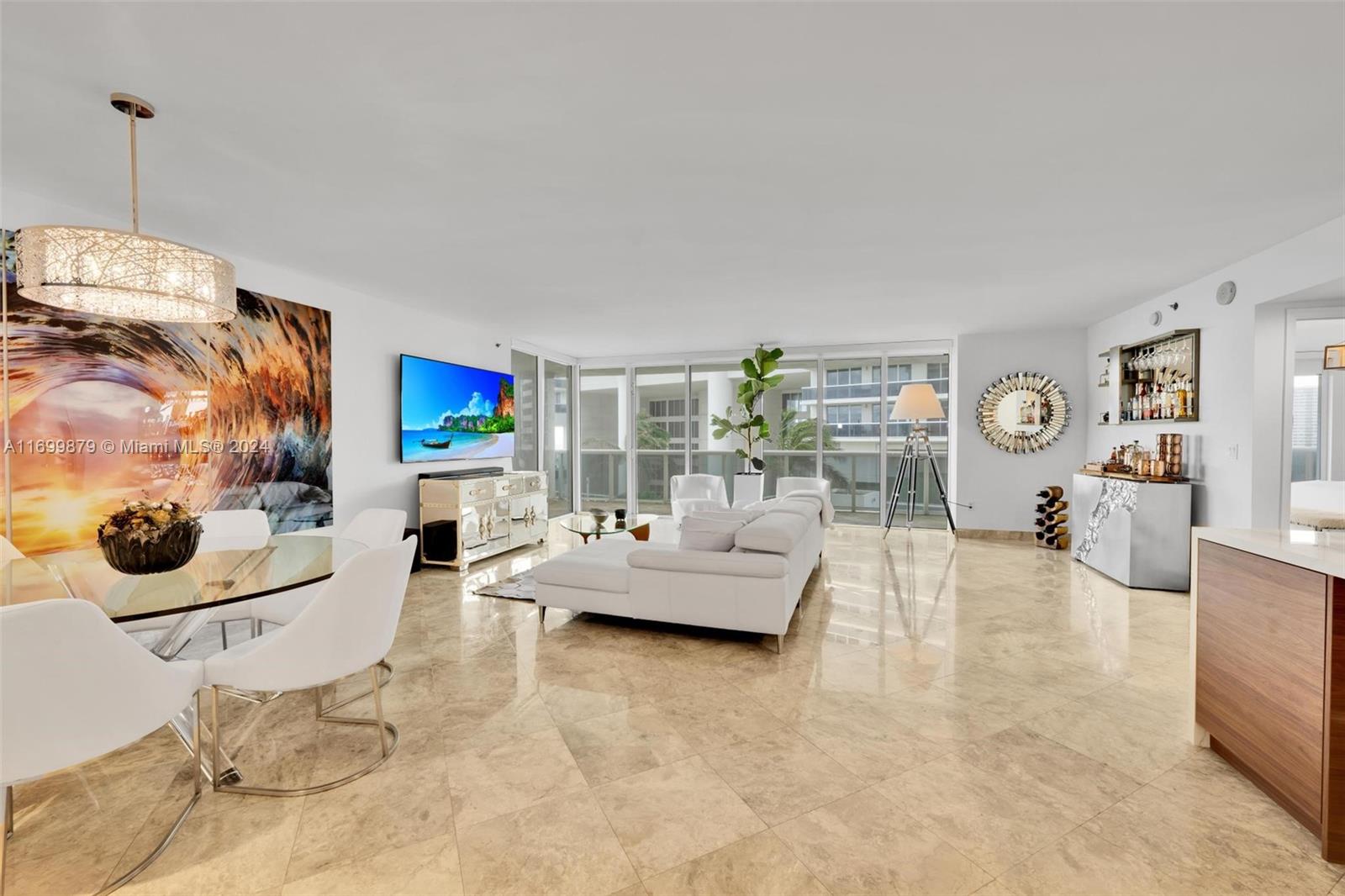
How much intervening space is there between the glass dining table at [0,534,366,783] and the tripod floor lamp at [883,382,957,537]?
5442 mm

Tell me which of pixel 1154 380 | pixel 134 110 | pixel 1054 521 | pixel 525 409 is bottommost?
pixel 1054 521

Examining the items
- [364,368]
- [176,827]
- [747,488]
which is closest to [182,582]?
[176,827]

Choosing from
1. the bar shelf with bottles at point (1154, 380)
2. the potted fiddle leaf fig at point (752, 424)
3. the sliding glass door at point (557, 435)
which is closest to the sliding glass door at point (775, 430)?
the sliding glass door at point (557, 435)

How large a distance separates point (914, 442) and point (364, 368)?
5.77 meters

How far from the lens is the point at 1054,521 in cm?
624

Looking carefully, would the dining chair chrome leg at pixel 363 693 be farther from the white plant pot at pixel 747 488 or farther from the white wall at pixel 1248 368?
the white wall at pixel 1248 368

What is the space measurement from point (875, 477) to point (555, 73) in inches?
266

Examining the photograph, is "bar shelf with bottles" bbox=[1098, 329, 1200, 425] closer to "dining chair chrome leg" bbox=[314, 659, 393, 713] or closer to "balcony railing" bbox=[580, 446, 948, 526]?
"balcony railing" bbox=[580, 446, 948, 526]

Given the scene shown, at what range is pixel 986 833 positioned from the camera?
1.74 m

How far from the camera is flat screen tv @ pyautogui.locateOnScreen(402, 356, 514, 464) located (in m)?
5.20

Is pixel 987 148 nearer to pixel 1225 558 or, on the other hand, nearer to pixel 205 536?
pixel 1225 558

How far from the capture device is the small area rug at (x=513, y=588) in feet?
14.2

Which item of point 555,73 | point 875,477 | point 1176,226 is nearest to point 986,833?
point 555,73

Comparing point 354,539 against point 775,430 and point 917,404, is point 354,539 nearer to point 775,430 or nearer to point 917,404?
point 917,404
